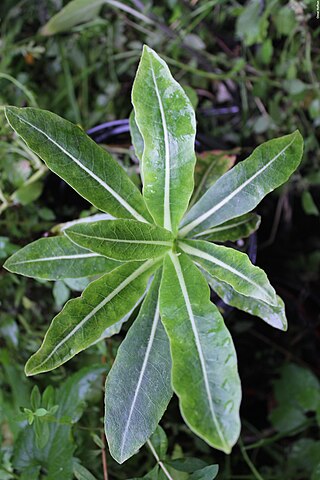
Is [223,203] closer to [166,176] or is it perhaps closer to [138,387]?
[166,176]

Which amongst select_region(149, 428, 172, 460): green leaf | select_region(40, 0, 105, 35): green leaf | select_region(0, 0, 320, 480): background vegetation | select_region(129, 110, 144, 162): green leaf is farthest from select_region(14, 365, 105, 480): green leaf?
select_region(40, 0, 105, 35): green leaf

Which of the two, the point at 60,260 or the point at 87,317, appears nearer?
the point at 87,317

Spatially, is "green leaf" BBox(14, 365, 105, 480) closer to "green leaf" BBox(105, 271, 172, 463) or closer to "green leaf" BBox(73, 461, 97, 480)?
"green leaf" BBox(73, 461, 97, 480)

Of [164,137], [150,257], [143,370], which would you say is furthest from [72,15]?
[143,370]

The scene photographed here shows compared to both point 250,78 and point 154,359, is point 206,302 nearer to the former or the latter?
point 154,359

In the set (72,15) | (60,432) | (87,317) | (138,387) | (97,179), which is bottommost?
(60,432)

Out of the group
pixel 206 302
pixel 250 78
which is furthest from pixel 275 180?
pixel 250 78
